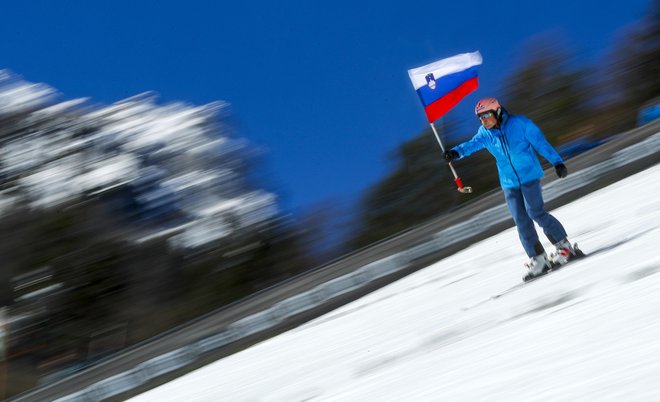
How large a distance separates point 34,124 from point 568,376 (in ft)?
116

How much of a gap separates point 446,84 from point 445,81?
3cm

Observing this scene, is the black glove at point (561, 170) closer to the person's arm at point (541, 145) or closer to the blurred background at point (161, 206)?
the person's arm at point (541, 145)

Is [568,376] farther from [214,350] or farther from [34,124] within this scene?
[34,124]

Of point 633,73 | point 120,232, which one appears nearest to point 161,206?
point 120,232

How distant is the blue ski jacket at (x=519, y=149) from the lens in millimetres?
7484

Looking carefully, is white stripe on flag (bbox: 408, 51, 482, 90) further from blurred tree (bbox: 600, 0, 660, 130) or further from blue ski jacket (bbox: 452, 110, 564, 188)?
blurred tree (bbox: 600, 0, 660, 130)

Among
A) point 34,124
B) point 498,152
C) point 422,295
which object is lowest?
point 422,295

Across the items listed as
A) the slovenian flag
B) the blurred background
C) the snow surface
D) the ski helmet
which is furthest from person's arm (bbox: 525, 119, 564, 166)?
the blurred background

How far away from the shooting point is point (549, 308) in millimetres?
5773

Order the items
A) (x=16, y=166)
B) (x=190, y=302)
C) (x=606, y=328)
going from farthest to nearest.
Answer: (x=16, y=166) → (x=190, y=302) → (x=606, y=328)

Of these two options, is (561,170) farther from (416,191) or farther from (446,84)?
(416,191)

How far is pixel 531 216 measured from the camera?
7.55 meters

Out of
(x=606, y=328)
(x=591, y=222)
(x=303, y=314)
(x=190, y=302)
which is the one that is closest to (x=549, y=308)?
(x=606, y=328)

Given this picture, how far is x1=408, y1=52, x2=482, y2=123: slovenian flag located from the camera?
28.9ft
